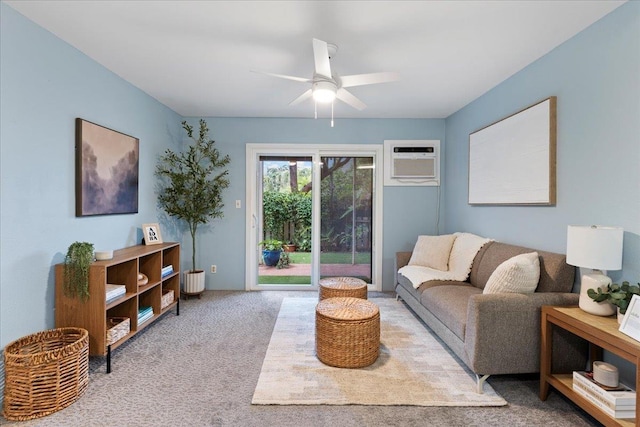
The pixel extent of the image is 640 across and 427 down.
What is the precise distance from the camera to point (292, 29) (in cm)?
210

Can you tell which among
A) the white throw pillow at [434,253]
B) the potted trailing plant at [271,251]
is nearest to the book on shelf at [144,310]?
the potted trailing plant at [271,251]

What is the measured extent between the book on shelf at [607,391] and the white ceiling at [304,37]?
87.0 inches

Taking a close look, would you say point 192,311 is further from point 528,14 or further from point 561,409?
point 528,14

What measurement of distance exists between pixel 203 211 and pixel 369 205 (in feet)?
7.51

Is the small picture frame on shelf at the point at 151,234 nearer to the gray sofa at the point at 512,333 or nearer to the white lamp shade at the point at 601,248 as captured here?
the gray sofa at the point at 512,333

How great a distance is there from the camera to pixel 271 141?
4.22m


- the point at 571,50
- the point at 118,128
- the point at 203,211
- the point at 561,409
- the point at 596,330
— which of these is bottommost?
the point at 561,409

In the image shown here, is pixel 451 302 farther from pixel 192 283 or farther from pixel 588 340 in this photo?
pixel 192 283

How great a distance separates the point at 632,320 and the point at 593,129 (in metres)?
1.27

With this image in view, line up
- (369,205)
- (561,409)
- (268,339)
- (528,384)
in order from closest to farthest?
1. (561,409)
2. (528,384)
3. (268,339)
4. (369,205)

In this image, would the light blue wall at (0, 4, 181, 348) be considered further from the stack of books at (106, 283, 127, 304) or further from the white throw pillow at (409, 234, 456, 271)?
the white throw pillow at (409, 234, 456, 271)

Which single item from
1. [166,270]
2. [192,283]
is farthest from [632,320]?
[192,283]

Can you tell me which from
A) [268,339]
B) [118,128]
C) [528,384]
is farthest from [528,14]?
[118,128]

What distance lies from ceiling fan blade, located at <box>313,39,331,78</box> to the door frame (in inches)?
81.5
